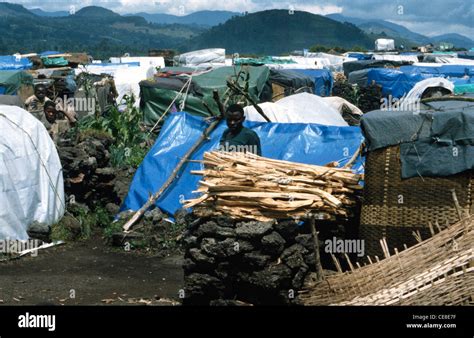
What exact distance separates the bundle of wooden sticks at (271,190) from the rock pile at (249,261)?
0.14 meters

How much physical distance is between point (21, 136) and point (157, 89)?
9.20 m

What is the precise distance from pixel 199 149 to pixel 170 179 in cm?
80

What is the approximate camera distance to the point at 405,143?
25.8ft

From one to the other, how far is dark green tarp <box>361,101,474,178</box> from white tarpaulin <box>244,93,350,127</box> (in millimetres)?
6972

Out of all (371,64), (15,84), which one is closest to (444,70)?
(371,64)

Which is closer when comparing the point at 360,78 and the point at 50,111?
the point at 50,111

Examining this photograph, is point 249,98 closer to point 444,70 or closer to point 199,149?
point 199,149

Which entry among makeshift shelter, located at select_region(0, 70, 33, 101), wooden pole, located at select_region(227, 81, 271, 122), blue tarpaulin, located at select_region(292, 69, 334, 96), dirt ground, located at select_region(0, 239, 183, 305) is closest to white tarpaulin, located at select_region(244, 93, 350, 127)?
wooden pole, located at select_region(227, 81, 271, 122)

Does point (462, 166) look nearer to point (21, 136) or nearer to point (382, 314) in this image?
point (382, 314)

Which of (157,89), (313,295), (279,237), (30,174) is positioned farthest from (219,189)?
(157,89)

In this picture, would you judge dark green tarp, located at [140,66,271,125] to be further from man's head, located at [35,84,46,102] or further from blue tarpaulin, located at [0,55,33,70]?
blue tarpaulin, located at [0,55,33,70]

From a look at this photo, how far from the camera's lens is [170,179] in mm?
12891

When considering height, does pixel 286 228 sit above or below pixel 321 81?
below

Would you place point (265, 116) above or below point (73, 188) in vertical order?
above
